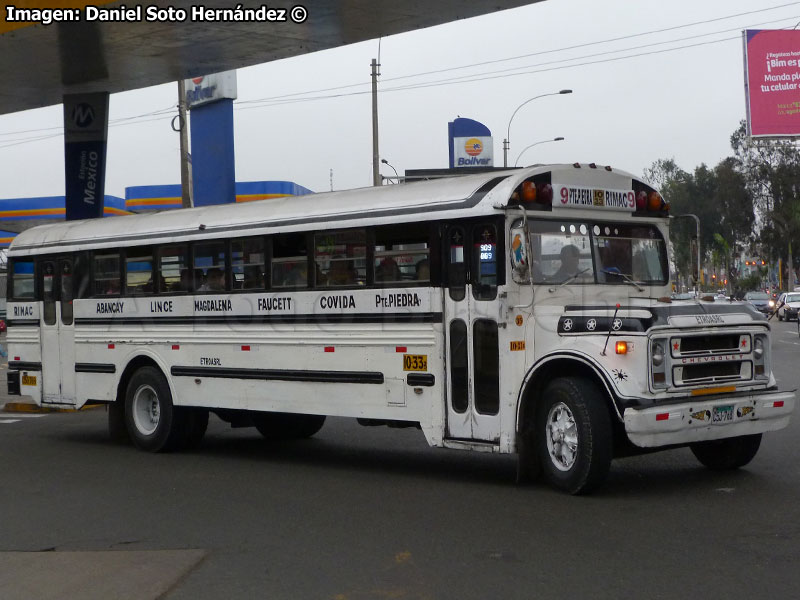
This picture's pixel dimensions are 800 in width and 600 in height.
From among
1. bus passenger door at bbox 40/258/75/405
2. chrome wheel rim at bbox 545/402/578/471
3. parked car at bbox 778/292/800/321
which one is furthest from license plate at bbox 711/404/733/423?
parked car at bbox 778/292/800/321

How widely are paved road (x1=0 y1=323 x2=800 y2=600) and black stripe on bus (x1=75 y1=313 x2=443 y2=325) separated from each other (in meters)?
1.47

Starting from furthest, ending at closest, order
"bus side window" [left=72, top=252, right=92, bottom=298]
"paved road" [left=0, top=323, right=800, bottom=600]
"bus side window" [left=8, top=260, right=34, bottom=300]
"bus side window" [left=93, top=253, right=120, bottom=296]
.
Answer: "bus side window" [left=8, top=260, right=34, bottom=300], "bus side window" [left=72, top=252, right=92, bottom=298], "bus side window" [left=93, top=253, right=120, bottom=296], "paved road" [left=0, top=323, right=800, bottom=600]

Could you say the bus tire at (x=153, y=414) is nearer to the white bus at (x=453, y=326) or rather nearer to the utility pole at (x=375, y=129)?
the white bus at (x=453, y=326)

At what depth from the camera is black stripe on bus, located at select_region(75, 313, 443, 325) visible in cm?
1002

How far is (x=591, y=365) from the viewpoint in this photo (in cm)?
871

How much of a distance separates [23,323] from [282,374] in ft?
15.9

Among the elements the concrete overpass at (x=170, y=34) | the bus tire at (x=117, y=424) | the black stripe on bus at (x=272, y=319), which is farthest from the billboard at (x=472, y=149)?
the black stripe on bus at (x=272, y=319)

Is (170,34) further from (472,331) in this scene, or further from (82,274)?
(472,331)

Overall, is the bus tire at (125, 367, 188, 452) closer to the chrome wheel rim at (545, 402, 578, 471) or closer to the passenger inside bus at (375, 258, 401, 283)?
the passenger inside bus at (375, 258, 401, 283)

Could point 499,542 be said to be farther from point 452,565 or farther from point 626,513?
point 626,513

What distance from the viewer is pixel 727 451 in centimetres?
981

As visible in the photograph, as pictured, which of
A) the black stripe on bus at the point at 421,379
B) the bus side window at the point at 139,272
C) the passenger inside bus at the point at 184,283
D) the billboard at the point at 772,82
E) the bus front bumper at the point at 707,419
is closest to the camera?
the bus front bumper at the point at 707,419

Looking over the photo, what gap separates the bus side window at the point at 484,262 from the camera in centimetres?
943

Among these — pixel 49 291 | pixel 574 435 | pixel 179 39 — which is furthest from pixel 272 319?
pixel 179 39
